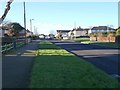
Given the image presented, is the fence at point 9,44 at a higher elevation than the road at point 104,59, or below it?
higher

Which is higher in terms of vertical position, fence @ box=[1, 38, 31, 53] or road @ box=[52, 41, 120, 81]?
fence @ box=[1, 38, 31, 53]

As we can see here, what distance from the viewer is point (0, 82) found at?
38.7 ft

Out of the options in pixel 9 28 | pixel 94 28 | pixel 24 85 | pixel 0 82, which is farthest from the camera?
pixel 94 28

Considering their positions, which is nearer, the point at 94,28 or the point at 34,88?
the point at 34,88

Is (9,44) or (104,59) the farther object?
(9,44)

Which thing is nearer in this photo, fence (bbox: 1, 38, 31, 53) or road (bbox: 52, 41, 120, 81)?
road (bbox: 52, 41, 120, 81)

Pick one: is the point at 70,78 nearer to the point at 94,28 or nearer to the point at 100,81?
the point at 100,81

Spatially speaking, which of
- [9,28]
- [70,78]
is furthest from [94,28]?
[70,78]

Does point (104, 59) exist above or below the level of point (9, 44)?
below

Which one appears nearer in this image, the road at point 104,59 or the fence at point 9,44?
the road at point 104,59

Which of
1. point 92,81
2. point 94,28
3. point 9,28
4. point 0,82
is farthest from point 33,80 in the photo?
point 94,28

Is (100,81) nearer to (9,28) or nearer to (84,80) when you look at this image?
(84,80)

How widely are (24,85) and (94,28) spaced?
623ft

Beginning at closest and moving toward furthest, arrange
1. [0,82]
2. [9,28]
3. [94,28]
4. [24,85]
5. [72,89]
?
[72,89] < [24,85] < [0,82] < [9,28] < [94,28]
